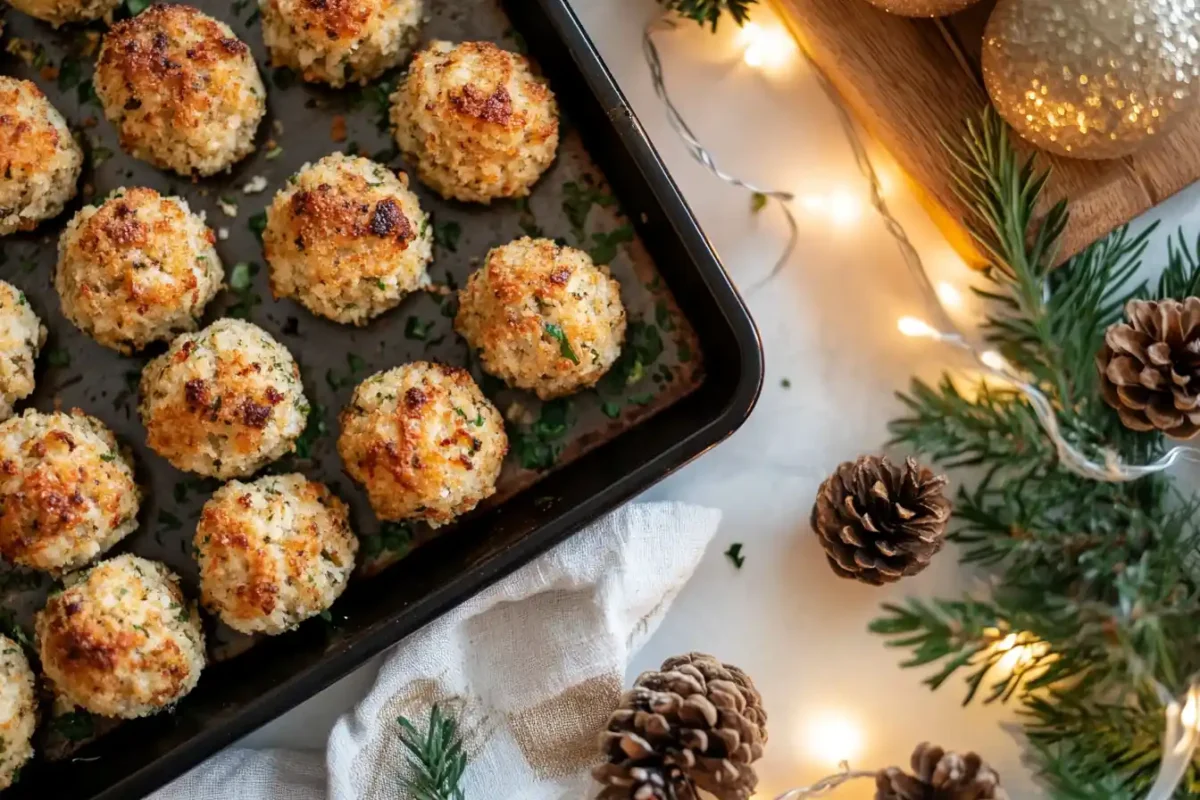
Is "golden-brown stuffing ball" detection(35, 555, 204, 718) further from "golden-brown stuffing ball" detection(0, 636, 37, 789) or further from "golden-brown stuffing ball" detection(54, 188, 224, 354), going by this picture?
"golden-brown stuffing ball" detection(54, 188, 224, 354)

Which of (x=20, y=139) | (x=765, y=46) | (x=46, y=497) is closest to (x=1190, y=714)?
(x=765, y=46)

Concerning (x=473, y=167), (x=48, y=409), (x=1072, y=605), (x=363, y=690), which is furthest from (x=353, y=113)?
(x=1072, y=605)

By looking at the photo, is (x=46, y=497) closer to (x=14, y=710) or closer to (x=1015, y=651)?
(x=14, y=710)

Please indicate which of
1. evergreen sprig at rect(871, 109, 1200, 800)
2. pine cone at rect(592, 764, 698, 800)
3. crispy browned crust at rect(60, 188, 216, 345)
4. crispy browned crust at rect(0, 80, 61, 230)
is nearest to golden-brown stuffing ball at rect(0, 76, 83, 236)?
crispy browned crust at rect(0, 80, 61, 230)

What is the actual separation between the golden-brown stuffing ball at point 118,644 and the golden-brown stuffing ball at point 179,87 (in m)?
0.72

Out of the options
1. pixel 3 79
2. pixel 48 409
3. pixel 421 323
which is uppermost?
pixel 3 79

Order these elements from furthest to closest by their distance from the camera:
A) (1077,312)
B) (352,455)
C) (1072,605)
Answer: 1. (352,455)
2. (1077,312)
3. (1072,605)

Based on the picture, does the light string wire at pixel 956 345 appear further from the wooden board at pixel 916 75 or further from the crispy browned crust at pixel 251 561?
the crispy browned crust at pixel 251 561

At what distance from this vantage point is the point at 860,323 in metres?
2.08

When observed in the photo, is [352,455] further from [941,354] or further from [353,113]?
[941,354]

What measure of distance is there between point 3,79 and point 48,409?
0.57m

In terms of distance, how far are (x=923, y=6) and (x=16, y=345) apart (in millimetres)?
1588

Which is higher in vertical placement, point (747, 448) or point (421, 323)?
point (421, 323)

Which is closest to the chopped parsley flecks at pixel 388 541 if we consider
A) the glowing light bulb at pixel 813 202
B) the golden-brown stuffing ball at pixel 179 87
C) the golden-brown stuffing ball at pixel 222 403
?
the golden-brown stuffing ball at pixel 222 403
